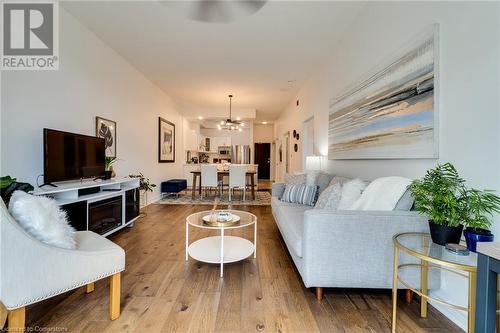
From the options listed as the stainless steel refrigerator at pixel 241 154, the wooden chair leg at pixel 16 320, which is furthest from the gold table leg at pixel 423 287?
the stainless steel refrigerator at pixel 241 154

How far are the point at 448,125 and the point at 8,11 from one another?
159 inches

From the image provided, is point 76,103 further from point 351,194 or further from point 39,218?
point 351,194

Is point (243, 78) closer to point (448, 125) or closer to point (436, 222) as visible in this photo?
point (448, 125)

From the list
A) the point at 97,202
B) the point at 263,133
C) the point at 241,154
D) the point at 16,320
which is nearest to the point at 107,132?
the point at 97,202

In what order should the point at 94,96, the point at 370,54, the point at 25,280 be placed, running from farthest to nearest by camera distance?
the point at 94,96, the point at 370,54, the point at 25,280

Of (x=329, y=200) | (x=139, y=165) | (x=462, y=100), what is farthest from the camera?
(x=139, y=165)

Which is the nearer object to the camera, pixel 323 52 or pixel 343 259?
pixel 343 259

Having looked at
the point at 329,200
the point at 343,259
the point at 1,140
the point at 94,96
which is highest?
the point at 94,96

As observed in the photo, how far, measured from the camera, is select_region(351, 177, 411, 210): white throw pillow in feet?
5.39

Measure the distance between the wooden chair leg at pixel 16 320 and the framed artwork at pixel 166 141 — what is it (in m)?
4.70

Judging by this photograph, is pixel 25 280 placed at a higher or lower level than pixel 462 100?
lower

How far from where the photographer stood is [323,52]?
145 inches

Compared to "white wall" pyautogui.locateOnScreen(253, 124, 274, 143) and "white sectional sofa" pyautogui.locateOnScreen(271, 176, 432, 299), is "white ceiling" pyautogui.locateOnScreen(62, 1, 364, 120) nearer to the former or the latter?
"white sectional sofa" pyautogui.locateOnScreen(271, 176, 432, 299)

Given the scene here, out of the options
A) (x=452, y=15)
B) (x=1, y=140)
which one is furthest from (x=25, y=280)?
(x=452, y=15)
